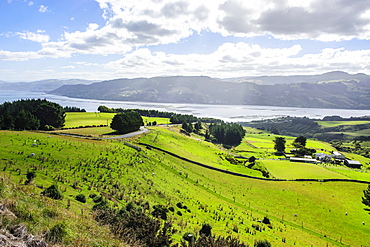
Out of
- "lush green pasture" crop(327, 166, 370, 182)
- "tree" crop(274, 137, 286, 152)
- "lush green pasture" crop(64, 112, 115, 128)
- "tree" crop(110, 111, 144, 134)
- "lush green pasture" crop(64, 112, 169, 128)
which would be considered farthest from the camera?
"tree" crop(274, 137, 286, 152)

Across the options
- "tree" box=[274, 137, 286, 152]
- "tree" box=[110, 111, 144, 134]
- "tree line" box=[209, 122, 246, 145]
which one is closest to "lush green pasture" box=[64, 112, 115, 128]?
"tree" box=[110, 111, 144, 134]

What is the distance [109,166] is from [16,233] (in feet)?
73.4

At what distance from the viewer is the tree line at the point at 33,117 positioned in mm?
61250

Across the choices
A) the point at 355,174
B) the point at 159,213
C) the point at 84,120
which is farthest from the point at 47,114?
the point at 355,174

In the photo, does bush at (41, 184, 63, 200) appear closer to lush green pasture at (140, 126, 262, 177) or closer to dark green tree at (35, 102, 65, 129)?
lush green pasture at (140, 126, 262, 177)

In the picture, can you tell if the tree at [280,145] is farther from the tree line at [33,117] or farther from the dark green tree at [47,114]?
the dark green tree at [47,114]

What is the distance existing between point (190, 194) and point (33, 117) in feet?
207

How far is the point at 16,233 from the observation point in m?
8.98

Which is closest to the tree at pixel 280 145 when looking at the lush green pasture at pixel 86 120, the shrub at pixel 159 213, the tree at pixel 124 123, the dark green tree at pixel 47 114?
the tree at pixel 124 123

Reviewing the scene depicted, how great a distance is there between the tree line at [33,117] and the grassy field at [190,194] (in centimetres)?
3178

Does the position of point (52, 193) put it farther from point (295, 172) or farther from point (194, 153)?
point (295, 172)

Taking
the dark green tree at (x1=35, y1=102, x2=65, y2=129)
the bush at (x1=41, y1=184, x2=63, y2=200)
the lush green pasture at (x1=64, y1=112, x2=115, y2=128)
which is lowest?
the lush green pasture at (x1=64, y1=112, x2=115, y2=128)

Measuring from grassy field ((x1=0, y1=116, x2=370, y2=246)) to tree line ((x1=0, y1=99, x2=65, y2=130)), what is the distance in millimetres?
31780

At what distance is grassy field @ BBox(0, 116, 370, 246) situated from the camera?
2112 centimetres
